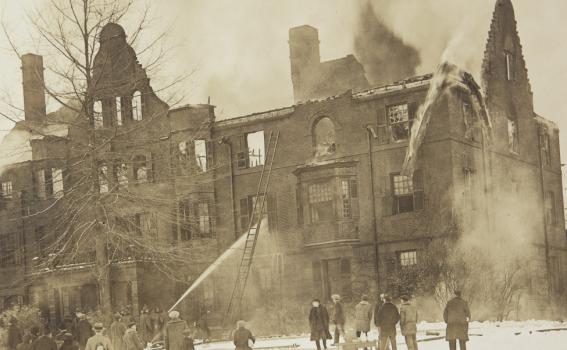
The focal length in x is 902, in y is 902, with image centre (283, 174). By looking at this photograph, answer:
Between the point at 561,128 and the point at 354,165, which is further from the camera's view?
the point at 354,165

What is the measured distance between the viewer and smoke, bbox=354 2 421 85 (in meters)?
30.8

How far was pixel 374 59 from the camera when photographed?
1347 inches

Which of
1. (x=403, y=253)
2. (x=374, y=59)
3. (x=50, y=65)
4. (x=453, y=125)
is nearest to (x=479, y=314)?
(x=403, y=253)

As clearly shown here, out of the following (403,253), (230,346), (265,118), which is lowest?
(230,346)

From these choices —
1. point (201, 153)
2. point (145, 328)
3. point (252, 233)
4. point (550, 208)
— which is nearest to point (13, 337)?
point (145, 328)

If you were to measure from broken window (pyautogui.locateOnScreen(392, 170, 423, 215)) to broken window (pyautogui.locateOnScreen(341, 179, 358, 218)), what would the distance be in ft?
5.02

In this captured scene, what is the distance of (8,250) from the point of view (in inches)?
1603

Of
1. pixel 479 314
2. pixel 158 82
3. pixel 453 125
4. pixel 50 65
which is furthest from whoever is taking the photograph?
pixel 453 125

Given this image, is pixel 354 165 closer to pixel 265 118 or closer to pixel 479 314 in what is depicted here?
pixel 265 118

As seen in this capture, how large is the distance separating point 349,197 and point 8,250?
17.1 metres

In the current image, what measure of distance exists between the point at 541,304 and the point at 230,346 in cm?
1135

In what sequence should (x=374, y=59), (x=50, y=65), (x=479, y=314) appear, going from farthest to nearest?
(x=374, y=59) < (x=479, y=314) < (x=50, y=65)

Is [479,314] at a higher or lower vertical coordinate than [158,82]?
lower

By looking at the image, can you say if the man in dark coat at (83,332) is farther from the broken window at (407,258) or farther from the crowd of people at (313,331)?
the broken window at (407,258)
